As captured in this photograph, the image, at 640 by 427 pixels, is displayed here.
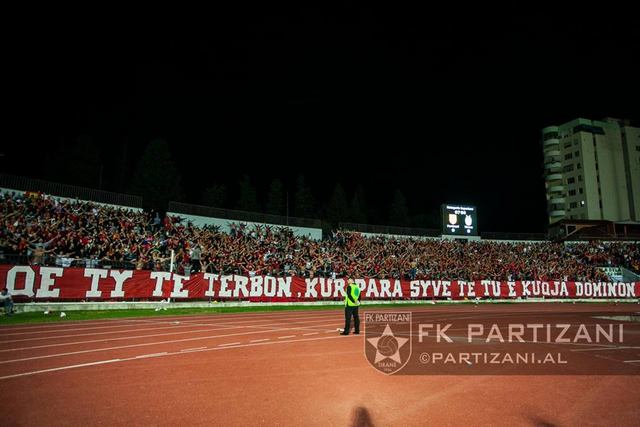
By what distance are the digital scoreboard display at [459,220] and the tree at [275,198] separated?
31.2 meters

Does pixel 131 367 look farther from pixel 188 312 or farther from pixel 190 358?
pixel 188 312

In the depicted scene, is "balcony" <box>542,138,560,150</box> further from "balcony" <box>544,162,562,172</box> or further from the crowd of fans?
the crowd of fans

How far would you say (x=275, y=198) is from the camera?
211 feet

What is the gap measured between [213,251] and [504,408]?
72.4ft

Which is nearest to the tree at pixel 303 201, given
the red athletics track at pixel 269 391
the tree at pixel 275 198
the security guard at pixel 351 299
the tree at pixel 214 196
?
the tree at pixel 275 198

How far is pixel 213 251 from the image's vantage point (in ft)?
82.7

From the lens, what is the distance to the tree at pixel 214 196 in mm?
61791

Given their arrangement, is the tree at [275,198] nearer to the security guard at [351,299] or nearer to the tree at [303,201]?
the tree at [303,201]

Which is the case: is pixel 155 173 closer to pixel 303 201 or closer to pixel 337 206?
pixel 303 201

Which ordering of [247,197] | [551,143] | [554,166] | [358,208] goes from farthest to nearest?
1. [551,143]
2. [554,166]
3. [358,208]
4. [247,197]

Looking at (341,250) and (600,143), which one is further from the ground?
(600,143)

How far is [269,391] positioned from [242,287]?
19.2 m

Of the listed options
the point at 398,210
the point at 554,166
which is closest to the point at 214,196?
the point at 398,210

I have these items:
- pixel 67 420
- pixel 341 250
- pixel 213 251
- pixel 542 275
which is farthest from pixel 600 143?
pixel 67 420
